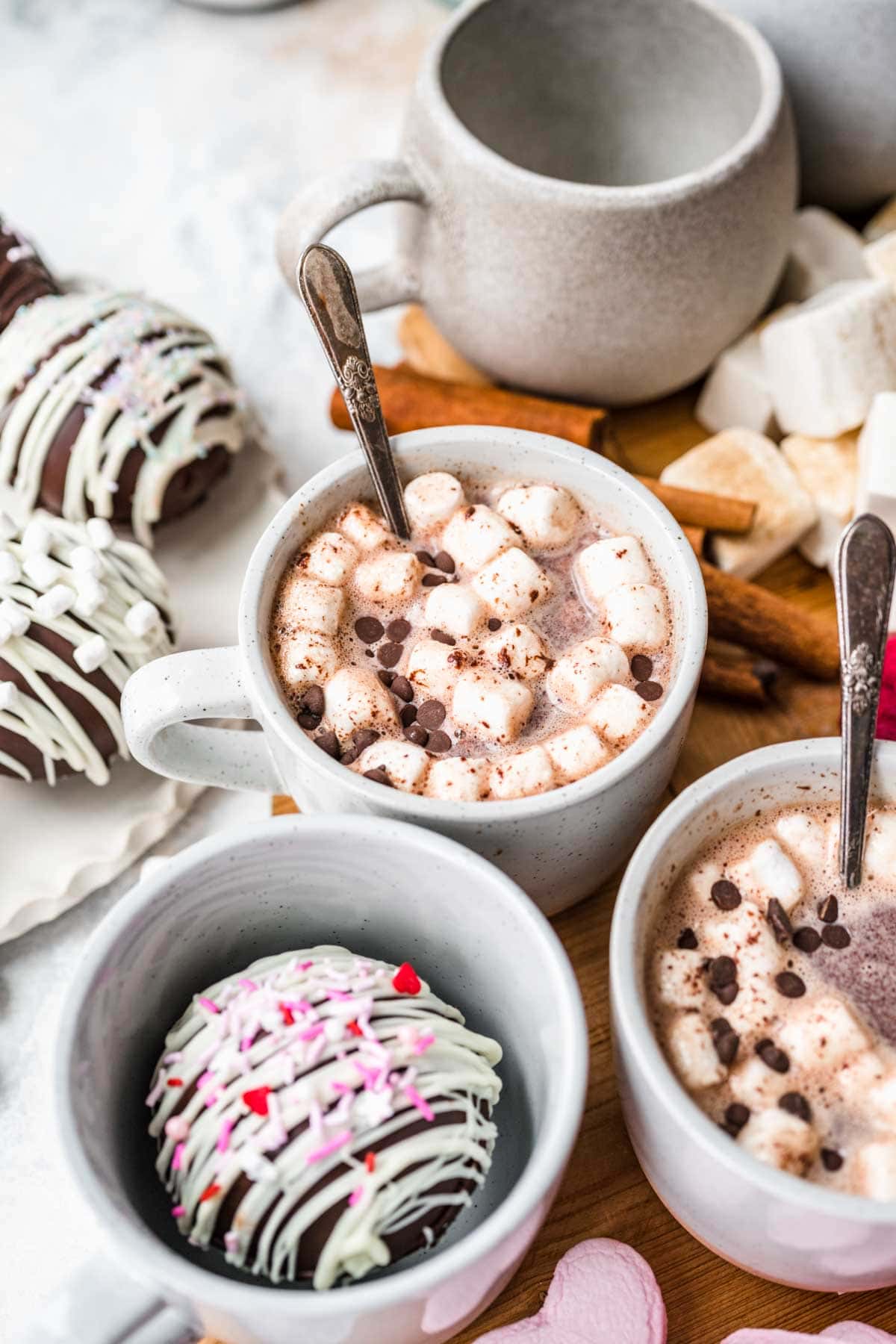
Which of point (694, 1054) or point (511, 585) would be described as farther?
point (511, 585)

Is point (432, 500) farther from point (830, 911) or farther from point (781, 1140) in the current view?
point (781, 1140)

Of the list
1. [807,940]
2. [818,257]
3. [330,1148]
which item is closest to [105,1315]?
[330,1148]

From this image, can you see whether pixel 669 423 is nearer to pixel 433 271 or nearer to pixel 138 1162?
pixel 433 271

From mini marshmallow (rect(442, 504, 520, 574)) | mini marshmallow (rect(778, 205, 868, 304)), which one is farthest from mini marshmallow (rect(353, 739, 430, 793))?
mini marshmallow (rect(778, 205, 868, 304))

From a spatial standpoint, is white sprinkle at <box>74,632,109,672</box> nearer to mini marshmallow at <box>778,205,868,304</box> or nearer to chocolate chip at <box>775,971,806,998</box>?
chocolate chip at <box>775,971,806,998</box>

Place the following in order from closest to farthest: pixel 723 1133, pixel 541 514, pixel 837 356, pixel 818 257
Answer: pixel 723 1133
pixel 541 514
pixel 837 356
pixel 818 257

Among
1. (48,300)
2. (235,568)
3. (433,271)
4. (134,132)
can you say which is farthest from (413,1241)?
(134,132)

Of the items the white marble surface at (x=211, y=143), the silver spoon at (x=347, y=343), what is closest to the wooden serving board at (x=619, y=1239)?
the silver spoon at (x=347, y=343)
